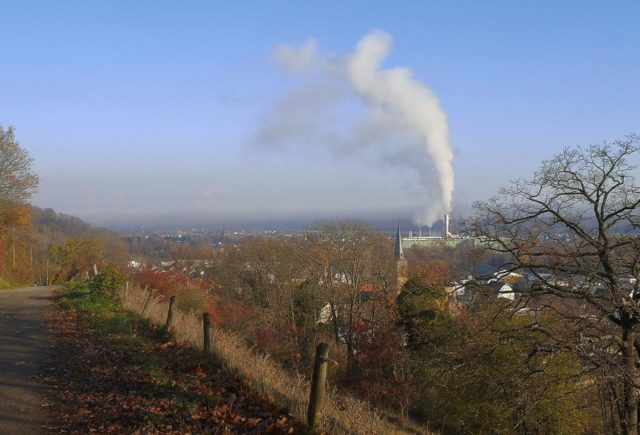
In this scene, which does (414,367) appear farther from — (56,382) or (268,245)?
(268,245)

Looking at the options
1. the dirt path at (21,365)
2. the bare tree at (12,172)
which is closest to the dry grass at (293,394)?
the dirt path at (21,365)

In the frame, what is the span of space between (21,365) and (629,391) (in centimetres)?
1299

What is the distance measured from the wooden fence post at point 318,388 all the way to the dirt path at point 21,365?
293 centimetres

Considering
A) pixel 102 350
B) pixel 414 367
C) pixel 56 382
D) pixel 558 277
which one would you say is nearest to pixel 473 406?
pixel 414 367

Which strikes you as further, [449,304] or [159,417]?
[449,304]

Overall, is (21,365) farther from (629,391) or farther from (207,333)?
(629,391)

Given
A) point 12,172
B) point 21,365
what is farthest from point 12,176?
point 21,365

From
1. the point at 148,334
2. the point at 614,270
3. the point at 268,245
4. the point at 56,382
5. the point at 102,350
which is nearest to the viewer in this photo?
the point at 56,382

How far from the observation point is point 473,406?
57.8 ft

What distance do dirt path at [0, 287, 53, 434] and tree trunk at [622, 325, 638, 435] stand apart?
1203 cm

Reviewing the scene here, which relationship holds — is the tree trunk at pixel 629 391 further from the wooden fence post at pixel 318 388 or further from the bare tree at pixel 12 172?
the bare tree at pixel 12 172

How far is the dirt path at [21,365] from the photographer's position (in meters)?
6.13

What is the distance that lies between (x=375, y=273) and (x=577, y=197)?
18.0 metres

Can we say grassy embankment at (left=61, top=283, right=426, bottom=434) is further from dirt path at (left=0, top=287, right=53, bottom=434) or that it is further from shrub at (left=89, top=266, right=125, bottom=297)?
shrub at (left=89, top=266, right=125, bottom=297)
